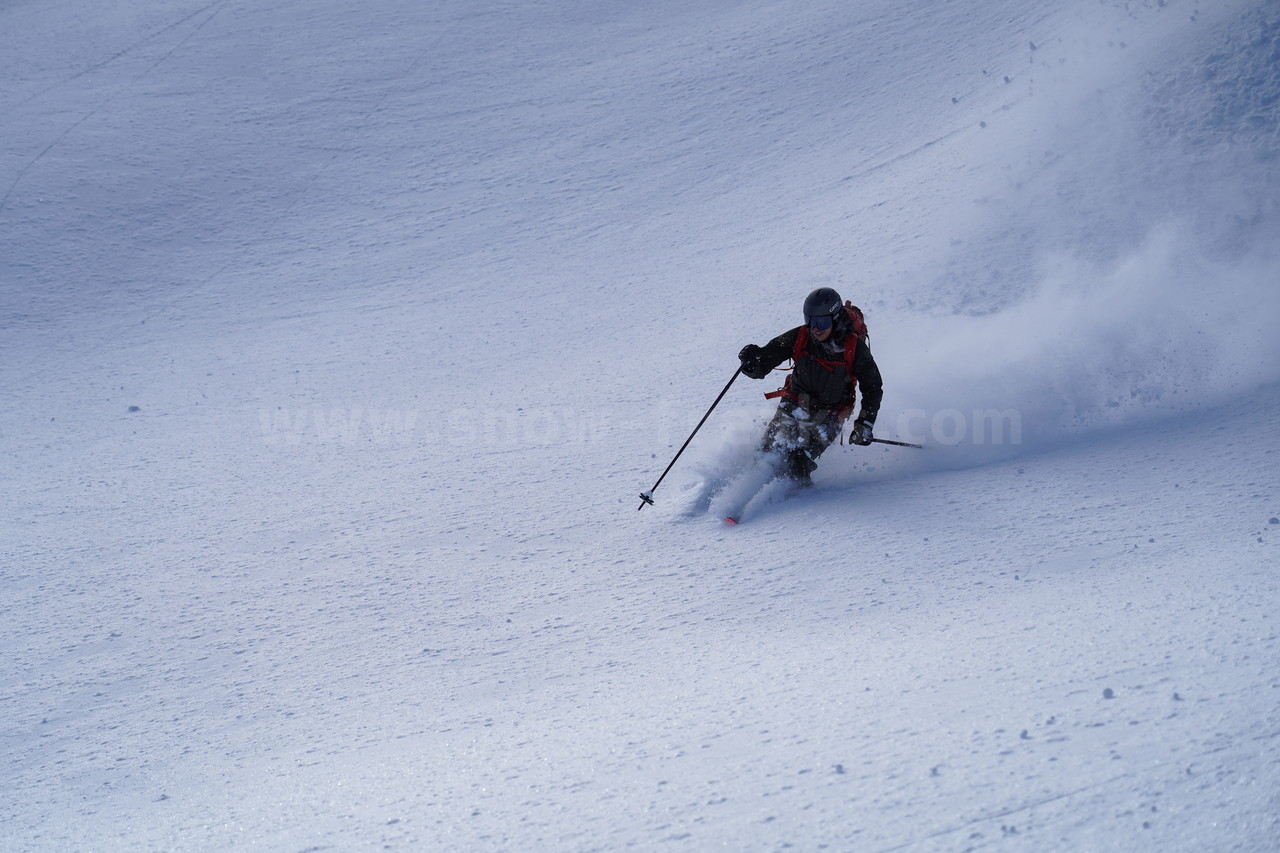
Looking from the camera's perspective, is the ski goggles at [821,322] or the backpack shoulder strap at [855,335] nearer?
the ski goggles at [821,322]

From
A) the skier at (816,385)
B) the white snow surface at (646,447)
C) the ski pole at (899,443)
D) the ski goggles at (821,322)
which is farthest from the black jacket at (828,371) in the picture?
the white snow surface at (646,447)

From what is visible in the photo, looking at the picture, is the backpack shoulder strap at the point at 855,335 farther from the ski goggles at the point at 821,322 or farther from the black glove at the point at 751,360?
the black glove at the point at 751,360

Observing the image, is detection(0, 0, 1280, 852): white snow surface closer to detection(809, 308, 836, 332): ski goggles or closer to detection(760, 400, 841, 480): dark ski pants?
detection(760, 400, 841, 480): dark ski pants

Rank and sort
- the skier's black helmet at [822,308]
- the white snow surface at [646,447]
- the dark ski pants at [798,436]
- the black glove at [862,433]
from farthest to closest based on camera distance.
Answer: the dark ski pants at [798,436] → the black glove at [862,433] → the skier's black helmet at [822,308] → the white snow surface at [646,447]

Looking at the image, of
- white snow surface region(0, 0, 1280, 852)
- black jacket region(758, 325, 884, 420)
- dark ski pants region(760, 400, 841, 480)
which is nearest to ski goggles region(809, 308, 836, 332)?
black jacket region(758, 325, 884, 420)

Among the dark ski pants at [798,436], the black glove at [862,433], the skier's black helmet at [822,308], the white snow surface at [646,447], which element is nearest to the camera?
the white snow surface at [646,447]

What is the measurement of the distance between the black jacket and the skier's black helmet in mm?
134

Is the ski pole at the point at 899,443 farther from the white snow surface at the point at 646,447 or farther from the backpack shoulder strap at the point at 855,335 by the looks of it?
the backpack shoulder strap at the point at 855,335

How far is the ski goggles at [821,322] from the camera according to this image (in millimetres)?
5160

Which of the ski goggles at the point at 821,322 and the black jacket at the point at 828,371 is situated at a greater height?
the ski goggles at the point at 821,322

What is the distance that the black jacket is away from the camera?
17.7 ft

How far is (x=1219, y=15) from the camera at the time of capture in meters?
9.84

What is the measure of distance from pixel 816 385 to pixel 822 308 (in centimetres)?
62

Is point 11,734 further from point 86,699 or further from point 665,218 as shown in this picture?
point 665,218
